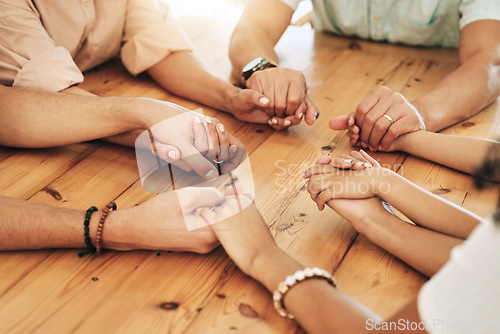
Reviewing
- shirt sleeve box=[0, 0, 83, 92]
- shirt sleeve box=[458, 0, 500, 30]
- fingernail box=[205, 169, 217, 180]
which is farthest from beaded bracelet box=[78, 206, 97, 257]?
shirt sleeve box=[458, 0, 500, 30]

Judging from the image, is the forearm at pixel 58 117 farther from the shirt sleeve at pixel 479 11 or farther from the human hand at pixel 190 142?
the shirt sleeve at pixel 479 11

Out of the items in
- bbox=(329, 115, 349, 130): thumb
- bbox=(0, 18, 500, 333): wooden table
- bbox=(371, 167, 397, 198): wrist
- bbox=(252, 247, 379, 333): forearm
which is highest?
bbox=(371, 167, 397, 198): wrist

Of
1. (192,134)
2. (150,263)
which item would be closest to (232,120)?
(192,134)

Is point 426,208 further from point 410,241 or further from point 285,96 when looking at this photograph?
point 285,96

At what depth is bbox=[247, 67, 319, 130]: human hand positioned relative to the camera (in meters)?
1.23

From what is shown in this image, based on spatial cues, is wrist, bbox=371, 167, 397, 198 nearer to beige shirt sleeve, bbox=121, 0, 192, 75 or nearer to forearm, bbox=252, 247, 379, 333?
forearm, bbox=252, 247, 379, 333

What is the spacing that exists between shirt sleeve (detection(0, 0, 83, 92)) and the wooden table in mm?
197

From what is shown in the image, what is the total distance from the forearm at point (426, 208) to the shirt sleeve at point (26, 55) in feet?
3.08

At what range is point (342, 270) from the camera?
2.82 feet

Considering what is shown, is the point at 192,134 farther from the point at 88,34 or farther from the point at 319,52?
the point at 319,52

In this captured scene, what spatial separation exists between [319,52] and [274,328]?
1272 mm

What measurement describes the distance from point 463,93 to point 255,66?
634 mm

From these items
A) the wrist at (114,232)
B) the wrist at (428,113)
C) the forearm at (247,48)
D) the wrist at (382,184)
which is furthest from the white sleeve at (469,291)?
the forearm at (247,48)

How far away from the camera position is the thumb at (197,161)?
1062mm
